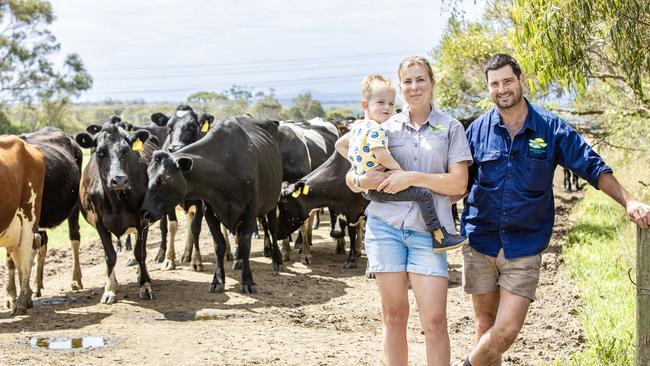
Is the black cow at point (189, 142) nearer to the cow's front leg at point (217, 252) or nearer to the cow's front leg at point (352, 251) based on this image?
the cow's front leg at point (217, 252)

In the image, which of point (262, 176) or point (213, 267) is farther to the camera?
point (213, 267)

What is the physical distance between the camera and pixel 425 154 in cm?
518

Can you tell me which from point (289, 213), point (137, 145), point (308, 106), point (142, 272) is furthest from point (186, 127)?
point (308, 106)

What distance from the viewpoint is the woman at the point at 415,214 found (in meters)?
5.06

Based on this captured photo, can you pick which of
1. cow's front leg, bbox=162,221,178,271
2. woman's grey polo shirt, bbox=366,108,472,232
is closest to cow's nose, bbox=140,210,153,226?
cow's front leg, bbox=162,221,178,271

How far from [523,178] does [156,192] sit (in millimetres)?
5888

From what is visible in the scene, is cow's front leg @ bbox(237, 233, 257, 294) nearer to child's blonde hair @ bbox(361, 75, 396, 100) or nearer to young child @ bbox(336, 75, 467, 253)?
young child @ bbox(336, 75, 467, 253)

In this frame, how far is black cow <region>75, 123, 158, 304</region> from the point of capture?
33.0ft

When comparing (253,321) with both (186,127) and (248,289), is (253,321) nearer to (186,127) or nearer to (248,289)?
(248,289)

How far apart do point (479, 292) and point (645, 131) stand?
1027cm

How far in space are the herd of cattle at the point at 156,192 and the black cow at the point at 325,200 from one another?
0.6 inches

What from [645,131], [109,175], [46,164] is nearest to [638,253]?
[109,175]

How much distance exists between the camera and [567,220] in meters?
18.2

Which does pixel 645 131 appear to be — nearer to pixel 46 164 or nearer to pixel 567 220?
pixel 567 220
